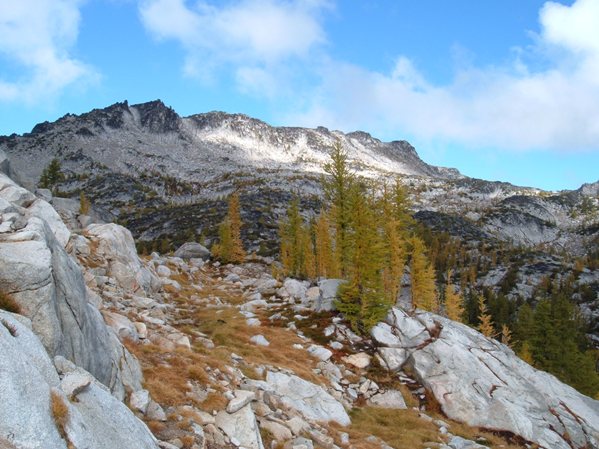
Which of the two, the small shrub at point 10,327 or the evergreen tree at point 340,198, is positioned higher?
the evergreen tree at point 340,198

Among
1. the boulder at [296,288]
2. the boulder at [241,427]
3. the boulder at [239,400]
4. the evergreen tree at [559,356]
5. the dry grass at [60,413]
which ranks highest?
the dry grass at [60,413]

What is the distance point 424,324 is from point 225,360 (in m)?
20.3

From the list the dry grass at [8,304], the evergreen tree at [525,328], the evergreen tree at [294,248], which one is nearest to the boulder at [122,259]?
the dry grass at [8,304]

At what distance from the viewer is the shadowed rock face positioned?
2725 cm

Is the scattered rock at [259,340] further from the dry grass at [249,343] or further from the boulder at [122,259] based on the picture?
the boulder at [122,259]

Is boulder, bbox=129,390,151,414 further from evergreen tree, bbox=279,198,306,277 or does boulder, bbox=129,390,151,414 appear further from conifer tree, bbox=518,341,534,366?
conifer tree, bbox=518,341,534,366

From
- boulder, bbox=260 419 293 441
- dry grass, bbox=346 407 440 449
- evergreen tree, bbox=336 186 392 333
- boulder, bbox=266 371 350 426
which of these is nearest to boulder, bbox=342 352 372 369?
evergreen tree, bbox=336 186 392 333

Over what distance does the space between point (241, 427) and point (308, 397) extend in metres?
7.33

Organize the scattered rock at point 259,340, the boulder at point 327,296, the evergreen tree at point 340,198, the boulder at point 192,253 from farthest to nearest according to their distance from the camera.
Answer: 1. the boulder at point 192,253
2. the evergreen tree at point 340,198
3. the boulder at point 327,296
4. the scattered rock at point 259,340

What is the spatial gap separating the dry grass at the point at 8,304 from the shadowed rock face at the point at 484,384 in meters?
26.1

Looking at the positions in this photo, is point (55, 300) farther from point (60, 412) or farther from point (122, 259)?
point (122, 259)

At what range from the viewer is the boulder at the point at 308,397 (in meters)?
19.1

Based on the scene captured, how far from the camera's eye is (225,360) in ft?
68.1

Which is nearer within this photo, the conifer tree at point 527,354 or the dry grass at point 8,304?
the dry grass at point 8,304
